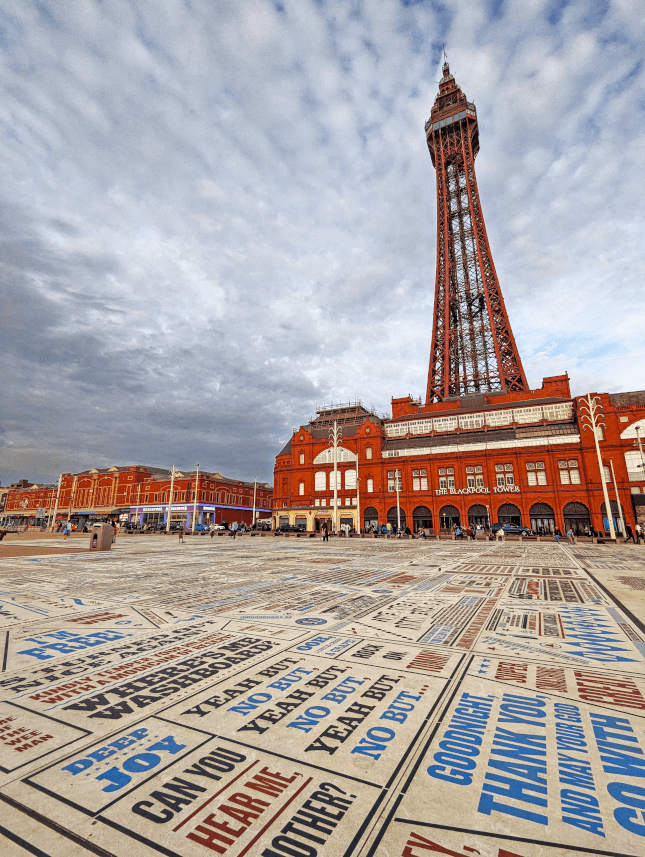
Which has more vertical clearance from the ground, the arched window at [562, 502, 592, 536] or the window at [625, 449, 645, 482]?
the window at [625, 449, 645, 482]

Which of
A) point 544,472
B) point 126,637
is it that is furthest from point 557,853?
point 544,472

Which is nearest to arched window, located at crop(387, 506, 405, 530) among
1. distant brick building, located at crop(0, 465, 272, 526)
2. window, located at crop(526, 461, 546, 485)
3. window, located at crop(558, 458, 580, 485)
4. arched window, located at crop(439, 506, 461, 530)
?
arched window, located at crop(439, 506, 461, 530)

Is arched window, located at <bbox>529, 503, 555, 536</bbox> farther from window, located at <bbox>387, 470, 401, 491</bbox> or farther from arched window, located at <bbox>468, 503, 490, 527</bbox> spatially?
window, located at <bbox>387, 470, 401, 491</bbox>

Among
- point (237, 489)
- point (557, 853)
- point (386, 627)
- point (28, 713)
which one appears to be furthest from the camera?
point (237, 489)

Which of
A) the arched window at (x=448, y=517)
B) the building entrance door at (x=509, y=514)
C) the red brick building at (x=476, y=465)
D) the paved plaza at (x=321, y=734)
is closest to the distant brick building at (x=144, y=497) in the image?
the red brick building at (x=476, y=465)

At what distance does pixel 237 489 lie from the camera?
77625mm

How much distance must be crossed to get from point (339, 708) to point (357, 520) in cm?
4993

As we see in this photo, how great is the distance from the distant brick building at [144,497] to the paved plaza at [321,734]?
66.5 metres

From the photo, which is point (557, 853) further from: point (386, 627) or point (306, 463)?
point (306, 463)

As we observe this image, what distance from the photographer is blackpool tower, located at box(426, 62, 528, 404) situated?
64250 mm

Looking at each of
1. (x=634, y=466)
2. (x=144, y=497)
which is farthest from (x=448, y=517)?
(x=144, y=497)

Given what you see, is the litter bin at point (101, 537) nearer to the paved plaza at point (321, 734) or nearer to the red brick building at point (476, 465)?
the paved plaza at point (321, 734)

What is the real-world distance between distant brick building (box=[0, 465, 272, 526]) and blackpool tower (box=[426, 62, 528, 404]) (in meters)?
39.5

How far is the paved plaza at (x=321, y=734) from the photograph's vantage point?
2.08 meters
